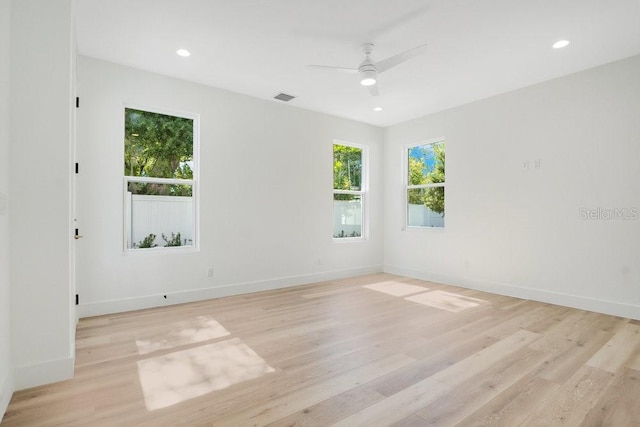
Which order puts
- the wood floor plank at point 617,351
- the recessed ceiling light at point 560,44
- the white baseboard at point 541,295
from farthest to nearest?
the white baseboard at point 541,295 → the recessed ceiling light at point 560,44 → the wood floor plank at point 617,351

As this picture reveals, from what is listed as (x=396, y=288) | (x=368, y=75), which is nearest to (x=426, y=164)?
(x=396, y=288)

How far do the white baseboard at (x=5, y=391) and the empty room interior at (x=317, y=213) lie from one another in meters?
0.03

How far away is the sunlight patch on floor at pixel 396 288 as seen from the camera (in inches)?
187

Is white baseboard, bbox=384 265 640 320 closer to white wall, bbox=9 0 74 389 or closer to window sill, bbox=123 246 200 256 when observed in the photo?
window sill, bbox=123 246 200 256

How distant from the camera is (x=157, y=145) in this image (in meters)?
4.10

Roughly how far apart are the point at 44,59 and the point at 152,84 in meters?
1.91

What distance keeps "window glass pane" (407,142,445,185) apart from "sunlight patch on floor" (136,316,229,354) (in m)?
4.12

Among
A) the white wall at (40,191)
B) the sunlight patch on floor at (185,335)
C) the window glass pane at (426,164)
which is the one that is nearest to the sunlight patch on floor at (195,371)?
the sunlight patch on floor at (185,335)

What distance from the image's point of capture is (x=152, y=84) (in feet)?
13.1

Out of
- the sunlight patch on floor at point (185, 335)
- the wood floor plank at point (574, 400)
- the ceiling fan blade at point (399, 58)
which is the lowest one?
the wood floor plank at point (574, 400)

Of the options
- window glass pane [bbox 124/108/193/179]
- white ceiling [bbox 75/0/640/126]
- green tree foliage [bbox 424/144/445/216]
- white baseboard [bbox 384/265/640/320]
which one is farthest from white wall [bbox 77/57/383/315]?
white baseboard [bbox 384/265/640/320]

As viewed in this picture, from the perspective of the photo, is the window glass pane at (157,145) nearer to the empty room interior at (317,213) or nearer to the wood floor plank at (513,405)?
the empty room interior at (317,213)

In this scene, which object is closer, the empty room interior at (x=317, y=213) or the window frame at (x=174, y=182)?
the empty room interior at (x=317, y=213)

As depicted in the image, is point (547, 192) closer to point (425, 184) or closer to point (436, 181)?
point (436, 181)
